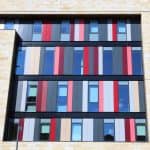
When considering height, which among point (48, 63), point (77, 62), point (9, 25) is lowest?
point (48, 63)

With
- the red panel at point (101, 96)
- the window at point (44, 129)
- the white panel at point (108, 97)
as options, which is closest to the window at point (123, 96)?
the white panel at point (108, 97)

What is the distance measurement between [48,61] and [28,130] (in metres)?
6.54

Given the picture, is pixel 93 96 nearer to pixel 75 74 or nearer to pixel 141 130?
pixel 75 74

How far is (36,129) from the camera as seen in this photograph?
108ft

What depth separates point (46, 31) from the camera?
37.1m

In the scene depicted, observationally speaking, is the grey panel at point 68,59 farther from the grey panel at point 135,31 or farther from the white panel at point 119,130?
the white panel at point 119,130

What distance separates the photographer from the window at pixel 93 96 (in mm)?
33562

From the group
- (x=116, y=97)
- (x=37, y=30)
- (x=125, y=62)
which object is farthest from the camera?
(x=37, y=30)

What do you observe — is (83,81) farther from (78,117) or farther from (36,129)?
(36,129)

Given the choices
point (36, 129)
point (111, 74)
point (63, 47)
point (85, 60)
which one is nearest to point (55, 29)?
point (63, 47)

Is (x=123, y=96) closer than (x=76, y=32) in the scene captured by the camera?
Yes

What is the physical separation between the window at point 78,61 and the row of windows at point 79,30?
117cm

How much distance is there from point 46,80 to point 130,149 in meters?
9.42

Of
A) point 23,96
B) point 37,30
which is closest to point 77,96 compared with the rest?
point 23,96
